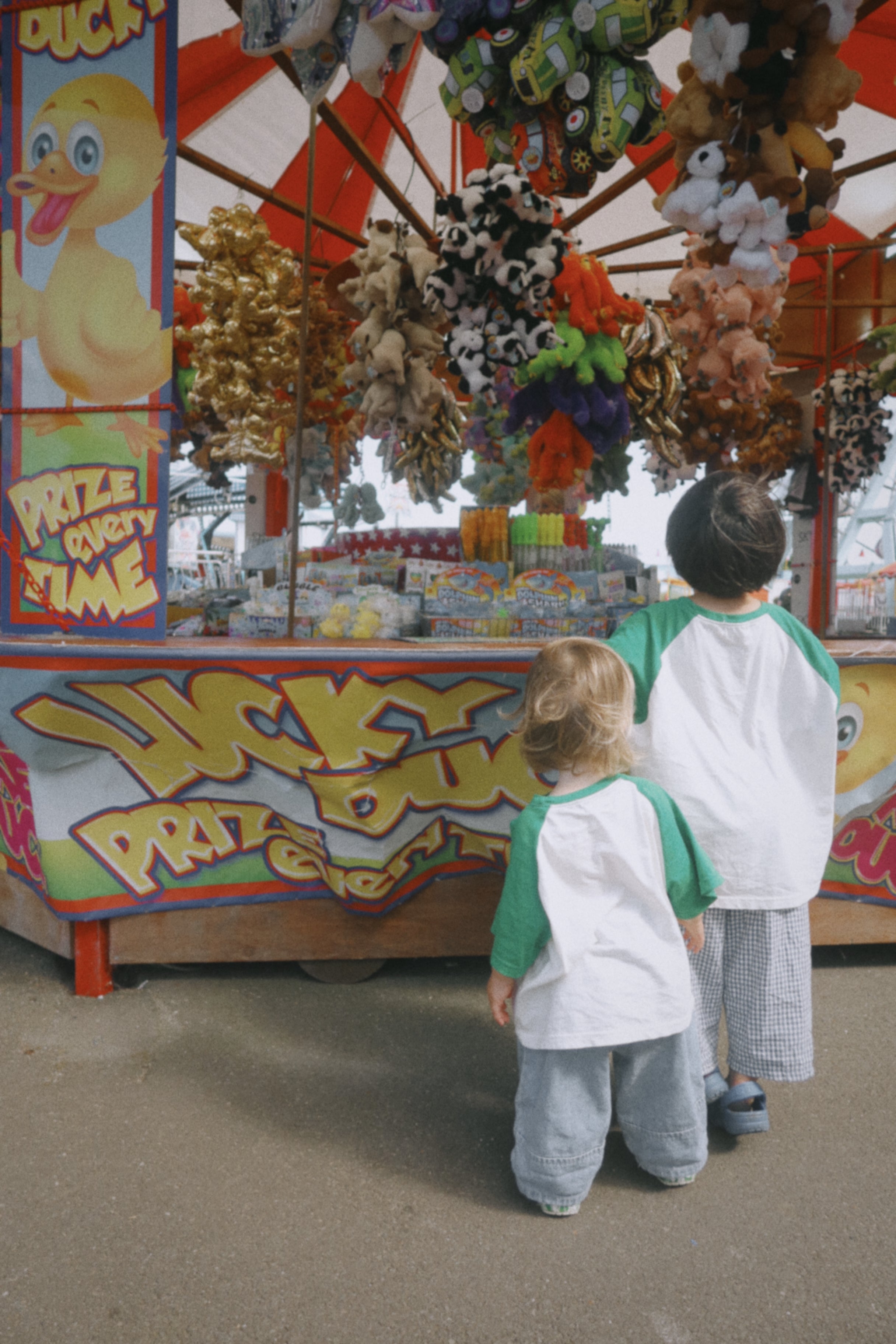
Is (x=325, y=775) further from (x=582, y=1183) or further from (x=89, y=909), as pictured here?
(x=582, y=1183)

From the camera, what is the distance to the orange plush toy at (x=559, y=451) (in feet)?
11.3

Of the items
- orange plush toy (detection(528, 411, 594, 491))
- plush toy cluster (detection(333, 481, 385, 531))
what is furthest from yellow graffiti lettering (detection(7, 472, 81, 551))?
plush toy cluster (detection(333, 481, 385, 531))

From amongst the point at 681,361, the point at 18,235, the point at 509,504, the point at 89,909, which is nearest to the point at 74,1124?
the point at 89,909

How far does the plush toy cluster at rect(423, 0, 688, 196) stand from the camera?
7.09 ft

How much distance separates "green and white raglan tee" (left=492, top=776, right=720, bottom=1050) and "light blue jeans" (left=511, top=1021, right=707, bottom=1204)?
8 cm

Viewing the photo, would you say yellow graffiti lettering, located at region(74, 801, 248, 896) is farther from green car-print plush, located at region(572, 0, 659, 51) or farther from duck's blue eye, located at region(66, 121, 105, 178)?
green car-print plush, located at region(572, 0, 659, 51)

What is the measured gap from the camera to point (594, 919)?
1703 millimetres

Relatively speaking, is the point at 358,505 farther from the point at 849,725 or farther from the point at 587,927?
the point at 587,927

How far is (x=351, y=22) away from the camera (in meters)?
2.28

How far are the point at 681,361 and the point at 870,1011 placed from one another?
9.93ft

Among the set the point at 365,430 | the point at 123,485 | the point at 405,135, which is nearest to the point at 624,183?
the point at 405,135

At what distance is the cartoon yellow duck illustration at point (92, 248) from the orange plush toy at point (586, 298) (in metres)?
1.41

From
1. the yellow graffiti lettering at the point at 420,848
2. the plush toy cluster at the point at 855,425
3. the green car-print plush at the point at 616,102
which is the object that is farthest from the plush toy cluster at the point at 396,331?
the plush toy cluster at the point at 855,425

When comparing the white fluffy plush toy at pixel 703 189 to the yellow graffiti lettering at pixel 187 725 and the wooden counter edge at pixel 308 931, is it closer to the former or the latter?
the yellow graffiti lettering at pixel 187 725
